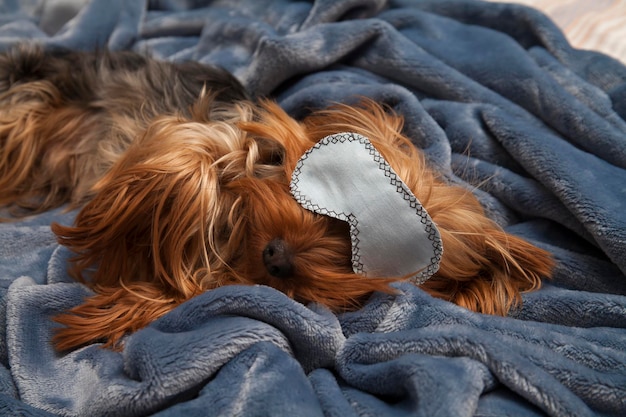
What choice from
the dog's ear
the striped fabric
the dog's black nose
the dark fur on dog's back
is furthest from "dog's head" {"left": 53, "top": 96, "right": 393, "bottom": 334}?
the striped fabric

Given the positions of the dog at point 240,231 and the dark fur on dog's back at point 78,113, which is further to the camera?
the dark fur on dog's back at point 78,113

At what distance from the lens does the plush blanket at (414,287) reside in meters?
1.16

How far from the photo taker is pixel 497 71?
202 cm

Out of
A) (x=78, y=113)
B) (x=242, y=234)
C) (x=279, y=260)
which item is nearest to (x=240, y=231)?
(x=242, y=234)

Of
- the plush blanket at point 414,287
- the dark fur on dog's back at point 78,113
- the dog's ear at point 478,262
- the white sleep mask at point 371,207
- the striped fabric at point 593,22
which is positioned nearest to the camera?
the plush blanket at point 414,287

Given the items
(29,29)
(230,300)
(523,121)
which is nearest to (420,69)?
(523,121)

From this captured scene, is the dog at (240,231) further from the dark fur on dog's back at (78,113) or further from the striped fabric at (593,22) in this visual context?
the striped fabric at (593,22)

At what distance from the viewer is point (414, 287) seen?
133 centimetres

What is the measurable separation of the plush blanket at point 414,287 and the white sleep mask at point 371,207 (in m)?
0.09

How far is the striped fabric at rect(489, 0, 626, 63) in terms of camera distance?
2.38m

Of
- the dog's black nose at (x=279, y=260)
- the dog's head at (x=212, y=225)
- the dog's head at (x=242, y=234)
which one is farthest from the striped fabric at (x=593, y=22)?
the dog's black nose at (x=279, y=260)

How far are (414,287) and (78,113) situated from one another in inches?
51.1

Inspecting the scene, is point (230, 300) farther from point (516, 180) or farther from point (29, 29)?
point (29, 29)

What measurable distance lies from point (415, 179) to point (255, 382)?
1.85ft
